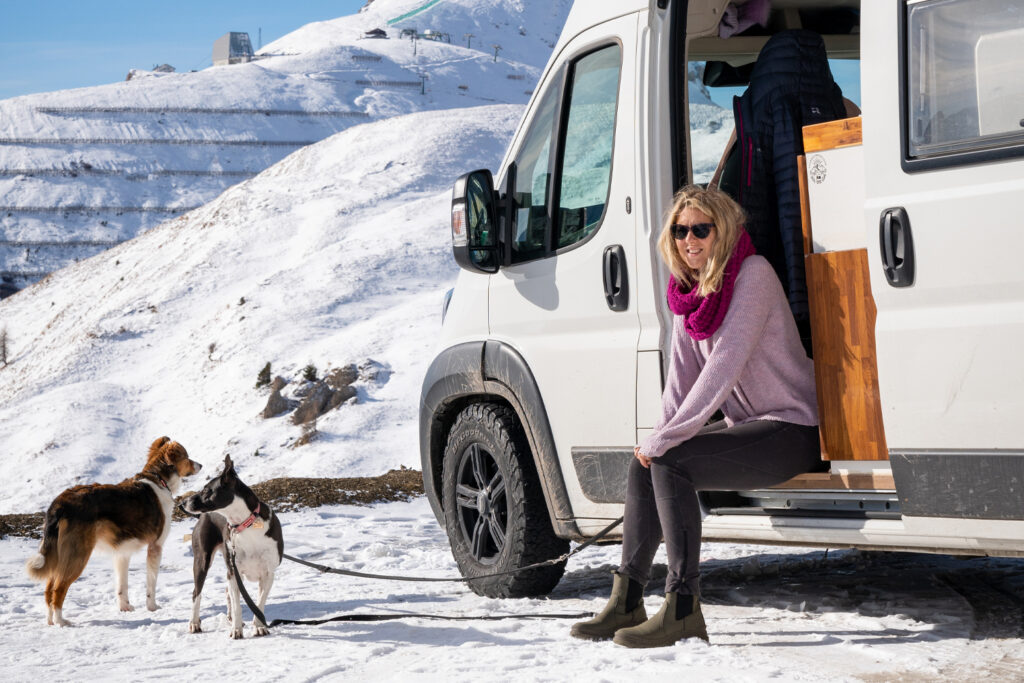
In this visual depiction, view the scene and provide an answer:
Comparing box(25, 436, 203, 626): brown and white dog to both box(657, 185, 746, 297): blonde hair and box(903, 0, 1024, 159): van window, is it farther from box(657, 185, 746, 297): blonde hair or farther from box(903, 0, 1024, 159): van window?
box(903, 0, 1024, 159): van window

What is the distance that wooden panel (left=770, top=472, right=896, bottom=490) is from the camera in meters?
4.33

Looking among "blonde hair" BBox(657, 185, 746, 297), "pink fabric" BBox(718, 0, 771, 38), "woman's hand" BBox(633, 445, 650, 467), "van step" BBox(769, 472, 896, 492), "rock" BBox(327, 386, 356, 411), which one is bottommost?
"rock" BBox(327, 386, 356, 411)

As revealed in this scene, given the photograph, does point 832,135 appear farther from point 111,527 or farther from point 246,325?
point 246,325

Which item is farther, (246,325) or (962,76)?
(246,325)

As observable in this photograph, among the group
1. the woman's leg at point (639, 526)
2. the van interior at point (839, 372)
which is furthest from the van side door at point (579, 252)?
the van interior at point (839, 372)

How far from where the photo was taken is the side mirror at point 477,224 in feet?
18.9

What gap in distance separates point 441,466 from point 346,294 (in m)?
27.3

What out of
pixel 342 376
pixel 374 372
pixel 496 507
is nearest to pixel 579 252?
pixel 496 507

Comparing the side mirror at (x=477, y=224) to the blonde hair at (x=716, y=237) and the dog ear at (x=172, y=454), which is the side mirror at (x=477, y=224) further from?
the dog ear at (x=172, y=454)

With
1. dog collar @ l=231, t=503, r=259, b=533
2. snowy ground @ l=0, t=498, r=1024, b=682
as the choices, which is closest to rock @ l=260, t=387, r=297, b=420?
snowy ground @ l=0, t=498, r=1024, b=682

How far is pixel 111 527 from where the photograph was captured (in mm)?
6578

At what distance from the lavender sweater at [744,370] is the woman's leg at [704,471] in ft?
0.19

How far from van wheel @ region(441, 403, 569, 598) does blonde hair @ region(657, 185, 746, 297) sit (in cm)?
155

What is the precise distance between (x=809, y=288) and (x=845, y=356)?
0.31m
